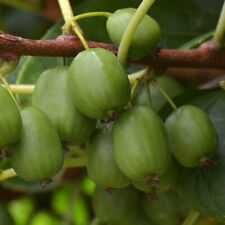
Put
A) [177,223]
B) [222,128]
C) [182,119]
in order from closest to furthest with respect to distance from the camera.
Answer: [182,119]
[222,128]
[177,223]

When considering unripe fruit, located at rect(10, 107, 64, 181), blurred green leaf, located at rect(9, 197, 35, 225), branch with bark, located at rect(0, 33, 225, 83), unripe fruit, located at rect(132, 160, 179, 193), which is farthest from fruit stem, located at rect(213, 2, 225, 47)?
blurred green leaf, located at rect(9, 197, 35, 225)

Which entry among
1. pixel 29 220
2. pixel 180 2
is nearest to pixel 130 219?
pixel 180 2

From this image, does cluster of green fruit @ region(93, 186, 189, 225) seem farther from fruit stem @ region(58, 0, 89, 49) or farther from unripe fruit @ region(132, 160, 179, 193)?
fruit stem @ region(58, 0, 89, 49)

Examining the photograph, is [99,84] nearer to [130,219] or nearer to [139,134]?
[139,134]

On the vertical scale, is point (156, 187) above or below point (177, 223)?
above

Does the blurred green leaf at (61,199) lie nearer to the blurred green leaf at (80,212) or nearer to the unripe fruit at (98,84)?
the blurred green leaf at (80,212)

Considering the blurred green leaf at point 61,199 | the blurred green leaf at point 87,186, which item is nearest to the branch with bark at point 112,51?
the blurred green leaf at point 87,186
